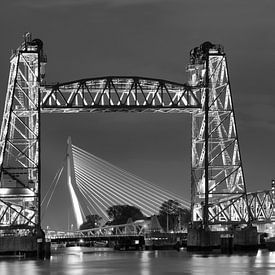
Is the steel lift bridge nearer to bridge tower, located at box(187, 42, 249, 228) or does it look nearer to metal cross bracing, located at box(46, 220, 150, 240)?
bridge tower, located at box(187, 42, 249, 228)

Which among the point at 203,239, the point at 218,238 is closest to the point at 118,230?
the point at 218,238

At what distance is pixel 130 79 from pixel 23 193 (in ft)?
45.3

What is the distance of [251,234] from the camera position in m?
90.2

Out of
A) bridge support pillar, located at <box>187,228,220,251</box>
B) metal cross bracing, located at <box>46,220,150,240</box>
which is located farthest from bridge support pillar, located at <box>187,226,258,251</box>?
metal cross bracing, located at <box>46,220,150,240</box>

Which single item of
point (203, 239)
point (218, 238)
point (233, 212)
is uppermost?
point (233, 212)

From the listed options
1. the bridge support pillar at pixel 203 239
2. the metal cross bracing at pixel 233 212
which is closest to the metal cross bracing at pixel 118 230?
the metal cross bracing at pixel 233 212

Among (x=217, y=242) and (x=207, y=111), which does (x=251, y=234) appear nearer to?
(x=217, y=242)

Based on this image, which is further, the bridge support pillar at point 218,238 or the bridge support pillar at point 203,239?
the bridge support pillar at point 218,238

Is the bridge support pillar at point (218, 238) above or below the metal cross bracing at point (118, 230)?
below

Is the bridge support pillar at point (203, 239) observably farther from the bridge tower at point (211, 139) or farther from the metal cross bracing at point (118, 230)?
the metal cross bracing at point (118, 230)

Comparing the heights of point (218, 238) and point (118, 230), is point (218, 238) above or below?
below

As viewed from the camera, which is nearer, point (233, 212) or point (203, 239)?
point (203, 239)

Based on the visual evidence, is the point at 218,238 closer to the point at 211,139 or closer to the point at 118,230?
the point at 211,139

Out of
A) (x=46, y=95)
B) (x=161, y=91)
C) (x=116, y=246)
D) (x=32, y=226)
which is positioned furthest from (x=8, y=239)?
(x=116, y=246)
